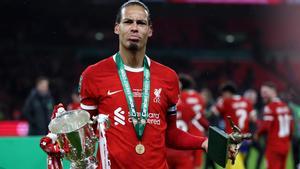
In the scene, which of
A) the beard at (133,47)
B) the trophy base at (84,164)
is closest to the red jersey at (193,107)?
the beard at (133,47)

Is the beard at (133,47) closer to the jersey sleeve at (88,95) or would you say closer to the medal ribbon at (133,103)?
the medal ribbon at (133,103)

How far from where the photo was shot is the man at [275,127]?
423 inches

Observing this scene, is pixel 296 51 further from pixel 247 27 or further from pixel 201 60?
pixel 201 60

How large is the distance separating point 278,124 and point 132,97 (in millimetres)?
7684

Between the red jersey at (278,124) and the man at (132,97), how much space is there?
282 inches

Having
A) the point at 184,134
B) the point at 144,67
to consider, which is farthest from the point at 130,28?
the point at 184,134

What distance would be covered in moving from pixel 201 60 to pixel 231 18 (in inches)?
89.4

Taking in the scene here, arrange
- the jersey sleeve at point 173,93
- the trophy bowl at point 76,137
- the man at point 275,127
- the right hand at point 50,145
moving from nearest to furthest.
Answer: the trophy bowl at point 76,137, the right hand at point 50,145, the jersey sleeve at point 173,93, the man at point 275,127

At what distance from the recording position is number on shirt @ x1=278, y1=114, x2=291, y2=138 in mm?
10781

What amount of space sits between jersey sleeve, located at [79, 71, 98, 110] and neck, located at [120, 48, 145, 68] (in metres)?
0.23

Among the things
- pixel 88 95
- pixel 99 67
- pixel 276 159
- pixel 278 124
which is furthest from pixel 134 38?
pixel 276 159

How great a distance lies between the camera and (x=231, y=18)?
87.2 feet

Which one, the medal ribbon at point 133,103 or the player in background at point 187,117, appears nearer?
the medal ribbon at point 133,103

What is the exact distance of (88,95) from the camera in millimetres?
3648
